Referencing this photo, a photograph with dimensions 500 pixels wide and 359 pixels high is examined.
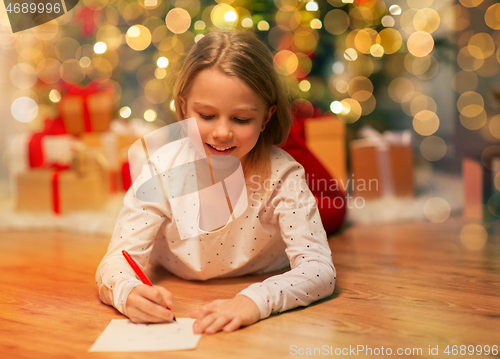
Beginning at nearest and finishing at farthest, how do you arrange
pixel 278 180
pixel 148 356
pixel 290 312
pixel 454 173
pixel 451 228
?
pixel 148 356
pixel 290 312
pixel 278 180
pixel 451 228
pixel 454 173

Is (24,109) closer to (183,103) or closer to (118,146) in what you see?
(118,146)

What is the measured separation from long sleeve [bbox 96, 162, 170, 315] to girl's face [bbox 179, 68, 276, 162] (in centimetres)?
18

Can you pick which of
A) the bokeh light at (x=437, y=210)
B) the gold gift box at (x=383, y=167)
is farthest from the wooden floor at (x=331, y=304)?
the gold gift box at (x=383, y=167)

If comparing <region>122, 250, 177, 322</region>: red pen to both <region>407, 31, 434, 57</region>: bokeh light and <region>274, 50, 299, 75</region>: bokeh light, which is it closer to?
<region>274, 50, 299, 75</region>: bokeh light

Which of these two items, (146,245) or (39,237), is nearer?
(146,245)

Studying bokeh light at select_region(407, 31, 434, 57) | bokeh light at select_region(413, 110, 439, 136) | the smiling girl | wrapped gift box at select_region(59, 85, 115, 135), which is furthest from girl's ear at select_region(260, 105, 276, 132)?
bokeh light at select_region(413, 110, 439, 136)

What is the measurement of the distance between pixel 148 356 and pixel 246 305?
0.52 ft

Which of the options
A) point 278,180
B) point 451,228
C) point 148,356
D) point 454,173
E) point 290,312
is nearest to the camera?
point 148,356

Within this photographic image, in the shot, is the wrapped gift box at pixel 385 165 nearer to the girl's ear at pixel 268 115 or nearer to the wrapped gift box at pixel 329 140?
the wrapped gift box at pixel 329 140

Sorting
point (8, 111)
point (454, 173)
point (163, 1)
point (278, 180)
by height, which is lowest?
point (454, 173)

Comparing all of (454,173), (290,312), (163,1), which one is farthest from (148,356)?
(454,173)

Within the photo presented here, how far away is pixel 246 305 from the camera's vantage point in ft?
2.15

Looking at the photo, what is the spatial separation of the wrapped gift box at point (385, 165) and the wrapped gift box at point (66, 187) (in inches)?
36.6

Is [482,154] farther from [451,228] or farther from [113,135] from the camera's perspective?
[113,135]
